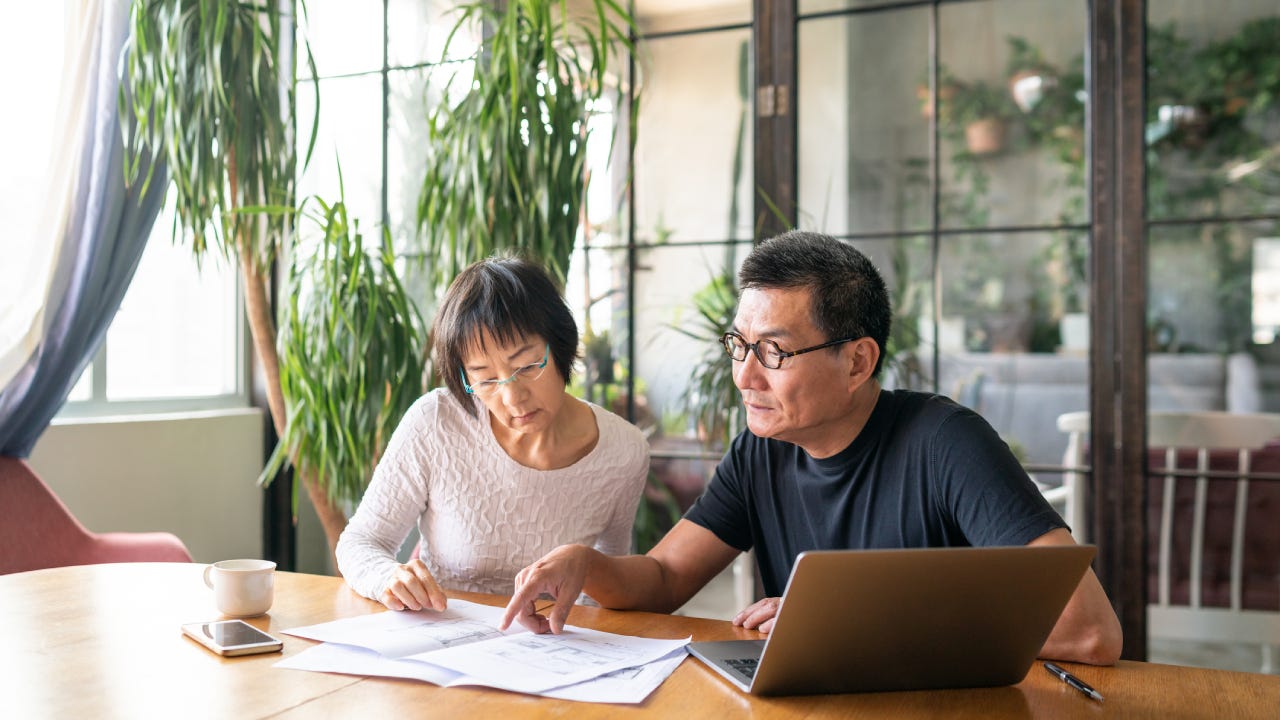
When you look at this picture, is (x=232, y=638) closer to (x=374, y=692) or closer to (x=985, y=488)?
(x=374, y=692)

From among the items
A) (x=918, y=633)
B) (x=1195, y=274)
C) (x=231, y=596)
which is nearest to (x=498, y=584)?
(x=231, y=596)

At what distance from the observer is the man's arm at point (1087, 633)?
1194mm

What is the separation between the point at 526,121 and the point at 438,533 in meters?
1.25

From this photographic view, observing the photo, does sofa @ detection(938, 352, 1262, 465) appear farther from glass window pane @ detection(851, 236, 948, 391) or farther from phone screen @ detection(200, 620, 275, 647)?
phone screen @ detection(200, 620, 275, 647)

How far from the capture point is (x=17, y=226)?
8.90 feet

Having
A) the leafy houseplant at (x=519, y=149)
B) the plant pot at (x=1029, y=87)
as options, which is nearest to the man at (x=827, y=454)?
the leafy houseplant at (x=519, y=149)

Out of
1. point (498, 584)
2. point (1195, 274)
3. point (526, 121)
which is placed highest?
point (526, 121)

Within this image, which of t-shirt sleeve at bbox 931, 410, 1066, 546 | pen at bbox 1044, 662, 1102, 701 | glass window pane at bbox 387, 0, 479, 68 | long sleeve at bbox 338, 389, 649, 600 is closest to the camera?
pen at bbox 1044, 662, 1102, 701

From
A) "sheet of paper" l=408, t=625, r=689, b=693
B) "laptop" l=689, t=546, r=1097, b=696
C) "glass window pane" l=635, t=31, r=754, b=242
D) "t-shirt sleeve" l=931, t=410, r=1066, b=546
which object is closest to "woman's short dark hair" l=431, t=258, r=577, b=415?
"sheet of paper" l=408, t=625, r=689, b=693

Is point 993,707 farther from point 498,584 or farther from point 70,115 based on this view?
point 70,115

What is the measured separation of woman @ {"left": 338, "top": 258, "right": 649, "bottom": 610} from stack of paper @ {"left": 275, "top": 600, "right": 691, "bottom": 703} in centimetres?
38

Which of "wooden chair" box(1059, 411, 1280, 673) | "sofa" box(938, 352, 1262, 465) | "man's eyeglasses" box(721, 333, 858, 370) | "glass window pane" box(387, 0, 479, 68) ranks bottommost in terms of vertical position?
"wooden chair" box(1059, 411, 1280, 673)

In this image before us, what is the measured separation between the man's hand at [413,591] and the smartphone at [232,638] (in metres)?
0.18

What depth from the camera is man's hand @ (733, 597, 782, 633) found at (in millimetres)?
1343
